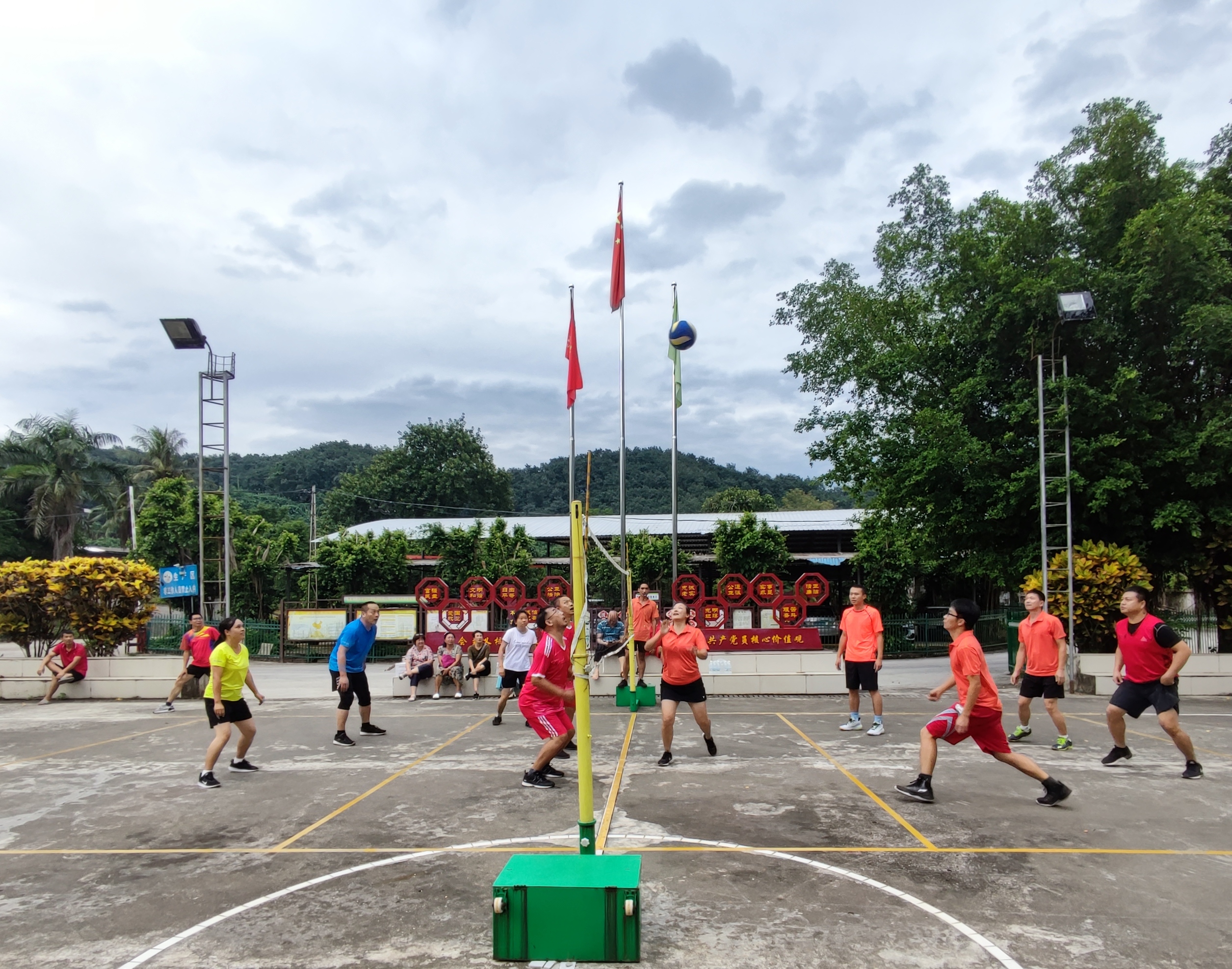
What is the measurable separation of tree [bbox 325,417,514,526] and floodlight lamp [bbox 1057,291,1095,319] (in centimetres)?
4664

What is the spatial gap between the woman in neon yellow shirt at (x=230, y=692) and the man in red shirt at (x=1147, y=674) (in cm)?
864

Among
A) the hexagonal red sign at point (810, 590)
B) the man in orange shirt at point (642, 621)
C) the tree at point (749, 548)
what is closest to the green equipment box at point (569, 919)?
the man in orange shirt at point (642, 621)

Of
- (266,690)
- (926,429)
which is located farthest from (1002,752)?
(266,690)

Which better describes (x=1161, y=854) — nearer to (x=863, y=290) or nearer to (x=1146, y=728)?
(x=1146, y=728)

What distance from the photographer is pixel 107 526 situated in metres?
48.3

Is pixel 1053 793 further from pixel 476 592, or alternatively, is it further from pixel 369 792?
pixel 476 592

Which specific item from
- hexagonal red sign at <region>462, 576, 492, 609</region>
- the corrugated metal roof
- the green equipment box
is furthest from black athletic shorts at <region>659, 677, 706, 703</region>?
the corrugated metal roof

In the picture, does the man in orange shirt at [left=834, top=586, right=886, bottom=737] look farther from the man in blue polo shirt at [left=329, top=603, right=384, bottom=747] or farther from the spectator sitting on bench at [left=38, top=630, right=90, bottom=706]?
the spectator sitting on bench at [left=38, top=630, right=90, bottom=706]

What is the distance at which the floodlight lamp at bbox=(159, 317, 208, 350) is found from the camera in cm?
1642

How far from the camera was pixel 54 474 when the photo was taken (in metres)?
42.2

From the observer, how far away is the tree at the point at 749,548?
25.9m

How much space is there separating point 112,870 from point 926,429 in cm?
1675

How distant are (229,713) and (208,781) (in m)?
0.69

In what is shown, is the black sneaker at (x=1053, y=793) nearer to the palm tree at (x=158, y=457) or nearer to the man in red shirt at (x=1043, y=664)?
the man in red shirt at (x=1043, y=664)
